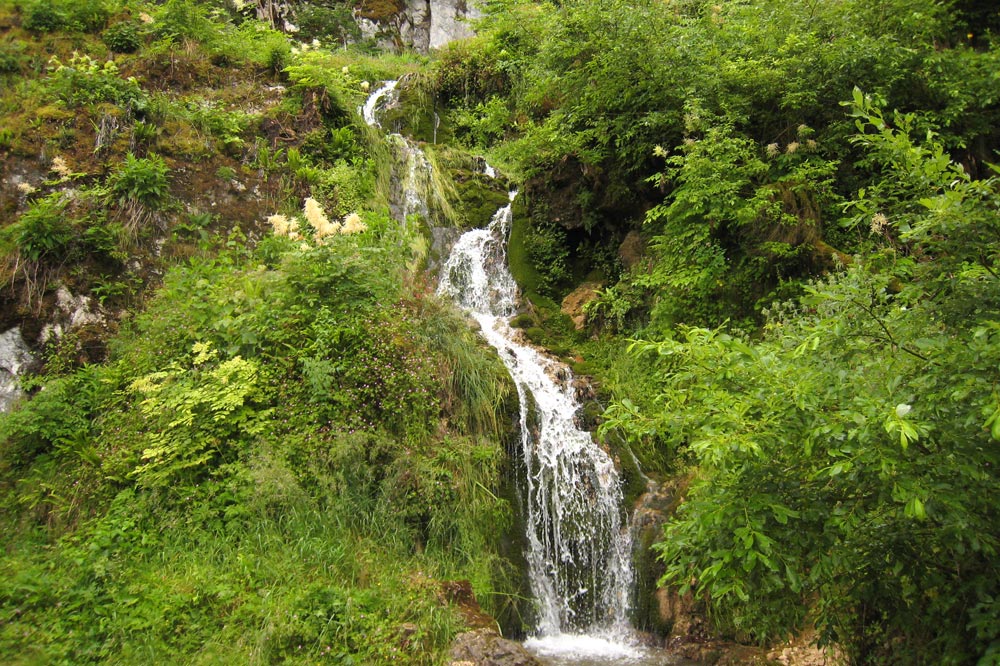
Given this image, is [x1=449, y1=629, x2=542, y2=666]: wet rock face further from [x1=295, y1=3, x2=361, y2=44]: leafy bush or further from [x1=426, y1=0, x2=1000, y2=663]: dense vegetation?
[x1=295, y1=3, x2=361, y2=44]: leafy bush

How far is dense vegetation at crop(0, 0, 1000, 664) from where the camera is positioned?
2828mm

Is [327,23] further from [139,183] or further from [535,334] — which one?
[535,334]

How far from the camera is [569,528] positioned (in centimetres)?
675

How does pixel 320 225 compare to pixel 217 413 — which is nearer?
pixel 217 413

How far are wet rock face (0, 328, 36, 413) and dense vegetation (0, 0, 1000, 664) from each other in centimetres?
29

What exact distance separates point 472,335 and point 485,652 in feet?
13.5

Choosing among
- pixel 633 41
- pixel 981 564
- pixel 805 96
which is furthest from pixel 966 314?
pixel 633 41

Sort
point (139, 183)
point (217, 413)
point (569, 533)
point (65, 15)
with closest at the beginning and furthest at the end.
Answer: point (217, 413) → point (569, 533) → point (139, 183) → point (65, 15)

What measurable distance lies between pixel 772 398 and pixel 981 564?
46.7 inches

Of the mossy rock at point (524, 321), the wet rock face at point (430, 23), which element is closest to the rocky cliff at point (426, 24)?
the wet rock face at point (430, 23)

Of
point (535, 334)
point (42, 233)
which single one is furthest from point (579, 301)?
point (42, 233)

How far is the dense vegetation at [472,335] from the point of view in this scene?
2828mm

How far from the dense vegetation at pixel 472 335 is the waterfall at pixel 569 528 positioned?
51 centimetres

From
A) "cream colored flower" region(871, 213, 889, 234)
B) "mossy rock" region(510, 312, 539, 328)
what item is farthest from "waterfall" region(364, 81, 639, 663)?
"cream colored flower" region(871, 213, 889, 234)
